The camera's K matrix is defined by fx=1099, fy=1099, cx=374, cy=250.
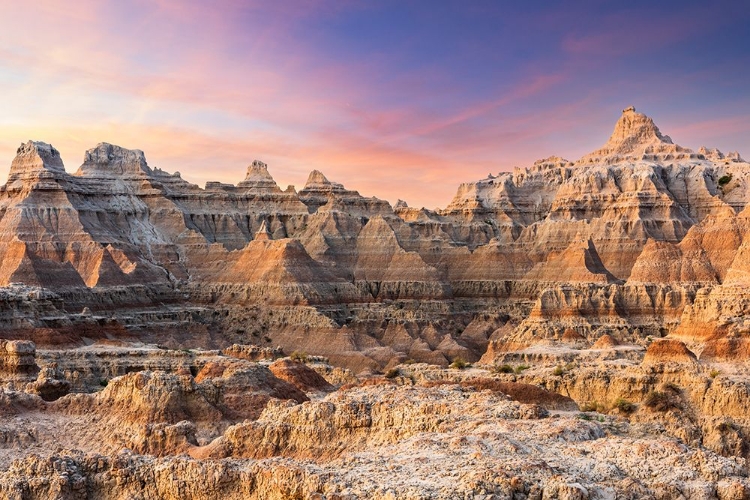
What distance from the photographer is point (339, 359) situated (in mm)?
103812

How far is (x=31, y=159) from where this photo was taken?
143250 millimetres

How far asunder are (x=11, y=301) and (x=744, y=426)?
53.7 metres

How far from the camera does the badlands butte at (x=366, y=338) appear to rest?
2505 centimetres

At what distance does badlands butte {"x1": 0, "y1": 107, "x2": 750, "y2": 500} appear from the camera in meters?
25.0

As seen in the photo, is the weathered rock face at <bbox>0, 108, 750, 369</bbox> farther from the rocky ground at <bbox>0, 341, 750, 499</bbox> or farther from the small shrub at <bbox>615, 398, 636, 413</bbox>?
the rocky ground at <bbox>0, 341, 750, 499</bbox>

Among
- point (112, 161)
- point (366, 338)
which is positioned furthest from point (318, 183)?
point (366, 338)

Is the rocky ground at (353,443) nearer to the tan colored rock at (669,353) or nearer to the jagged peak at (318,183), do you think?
the tan colored rock at (669,353)

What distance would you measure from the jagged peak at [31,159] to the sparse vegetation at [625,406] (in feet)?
353

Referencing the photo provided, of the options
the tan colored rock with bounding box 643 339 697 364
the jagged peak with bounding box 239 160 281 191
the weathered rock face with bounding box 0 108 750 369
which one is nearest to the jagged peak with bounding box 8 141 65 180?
the weathered rock face with bounding box 0 108 750 369

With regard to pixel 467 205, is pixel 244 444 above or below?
below

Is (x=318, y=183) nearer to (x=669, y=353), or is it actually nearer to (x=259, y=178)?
(x=259, y=178)

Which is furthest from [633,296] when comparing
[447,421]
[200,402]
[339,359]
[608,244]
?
[447,421]

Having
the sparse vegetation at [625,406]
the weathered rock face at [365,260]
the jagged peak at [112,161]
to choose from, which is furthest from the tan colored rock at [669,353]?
the jagged peak at [112,161]

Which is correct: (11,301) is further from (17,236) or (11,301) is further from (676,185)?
(676,185)
